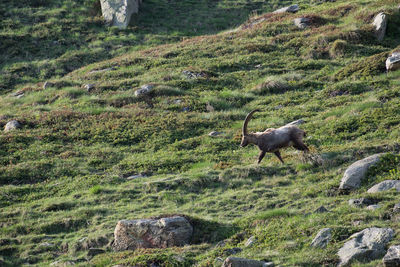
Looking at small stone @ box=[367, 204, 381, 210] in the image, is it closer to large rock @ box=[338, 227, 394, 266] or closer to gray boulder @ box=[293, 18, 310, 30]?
large rock @ box=[338, 227, 394, 266]

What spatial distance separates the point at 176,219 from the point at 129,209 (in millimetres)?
3153

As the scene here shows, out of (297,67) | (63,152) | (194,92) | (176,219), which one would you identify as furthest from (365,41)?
(176,219)

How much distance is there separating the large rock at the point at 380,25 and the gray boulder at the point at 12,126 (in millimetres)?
22841

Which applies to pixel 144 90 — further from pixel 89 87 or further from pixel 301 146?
pixel 301 146

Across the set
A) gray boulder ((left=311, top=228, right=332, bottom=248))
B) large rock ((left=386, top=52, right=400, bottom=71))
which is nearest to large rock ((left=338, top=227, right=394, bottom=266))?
gray boulder ((left=311, top=228, right=332, bottom=248))

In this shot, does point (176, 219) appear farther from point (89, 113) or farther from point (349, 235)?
point (89, 113)

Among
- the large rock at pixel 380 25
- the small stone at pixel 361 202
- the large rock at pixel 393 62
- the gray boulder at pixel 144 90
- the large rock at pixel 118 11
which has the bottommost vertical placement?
the small stone at pixel 361 202

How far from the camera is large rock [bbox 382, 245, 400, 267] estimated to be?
946 centimetres

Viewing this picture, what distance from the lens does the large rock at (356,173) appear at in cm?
1489

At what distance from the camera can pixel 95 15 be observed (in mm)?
47844

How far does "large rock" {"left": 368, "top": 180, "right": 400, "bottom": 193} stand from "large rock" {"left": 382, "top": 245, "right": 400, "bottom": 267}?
14.4ft

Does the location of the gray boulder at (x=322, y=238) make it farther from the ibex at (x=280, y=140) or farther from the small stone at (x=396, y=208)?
the ibex at (x=280, y=140)

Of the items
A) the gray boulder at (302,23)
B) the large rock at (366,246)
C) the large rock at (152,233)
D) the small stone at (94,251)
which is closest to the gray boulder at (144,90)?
the gray boulder at (302,23)

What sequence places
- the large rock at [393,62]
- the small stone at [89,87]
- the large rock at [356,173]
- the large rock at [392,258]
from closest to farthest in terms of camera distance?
the large rock at [392,258] → the large rock at [356,173] → the large rock at [393,62] → the small stone at [89,87]
